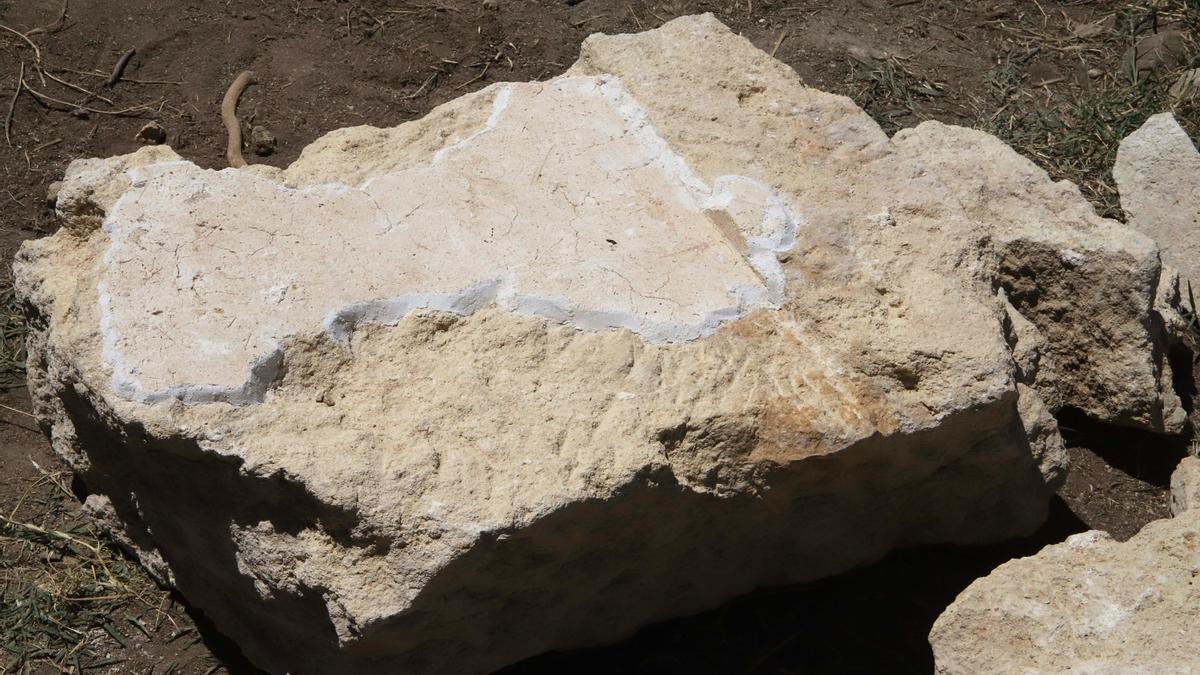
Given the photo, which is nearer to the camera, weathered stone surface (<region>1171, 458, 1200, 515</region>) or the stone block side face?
the stone block side face

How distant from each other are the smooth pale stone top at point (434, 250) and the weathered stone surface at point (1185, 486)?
41.4 inches

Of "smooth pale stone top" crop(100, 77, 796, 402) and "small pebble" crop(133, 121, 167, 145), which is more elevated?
"smooth pale stone top" crop(100, 77, 796, 402)

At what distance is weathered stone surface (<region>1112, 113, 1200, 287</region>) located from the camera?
3998 mm

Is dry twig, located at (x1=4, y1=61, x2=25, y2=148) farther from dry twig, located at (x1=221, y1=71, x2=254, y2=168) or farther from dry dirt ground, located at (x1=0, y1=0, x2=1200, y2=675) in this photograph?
dry twig, located at (x1=221, y1=71, x2=254, y2=168)

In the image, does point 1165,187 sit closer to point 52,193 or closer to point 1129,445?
point 1129,445

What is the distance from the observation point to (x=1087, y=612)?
2.52 m

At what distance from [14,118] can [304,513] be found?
2295 millimetres

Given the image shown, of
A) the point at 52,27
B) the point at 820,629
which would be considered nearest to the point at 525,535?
the point at 820,629

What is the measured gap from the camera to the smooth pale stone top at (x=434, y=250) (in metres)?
2.64

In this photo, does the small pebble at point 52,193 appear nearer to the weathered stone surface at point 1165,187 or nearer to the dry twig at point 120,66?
the dry twig at point 120,66

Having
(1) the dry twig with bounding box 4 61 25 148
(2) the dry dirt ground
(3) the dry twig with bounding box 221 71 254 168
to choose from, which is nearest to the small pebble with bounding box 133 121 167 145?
(2) the dry dirt ground

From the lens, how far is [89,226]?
2.93 metres

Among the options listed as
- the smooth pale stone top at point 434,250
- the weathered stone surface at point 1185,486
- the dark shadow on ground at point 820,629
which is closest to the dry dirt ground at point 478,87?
the dark shadow on ground at point 820,629

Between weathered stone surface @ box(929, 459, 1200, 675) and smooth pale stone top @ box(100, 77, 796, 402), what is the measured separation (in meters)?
0.75
